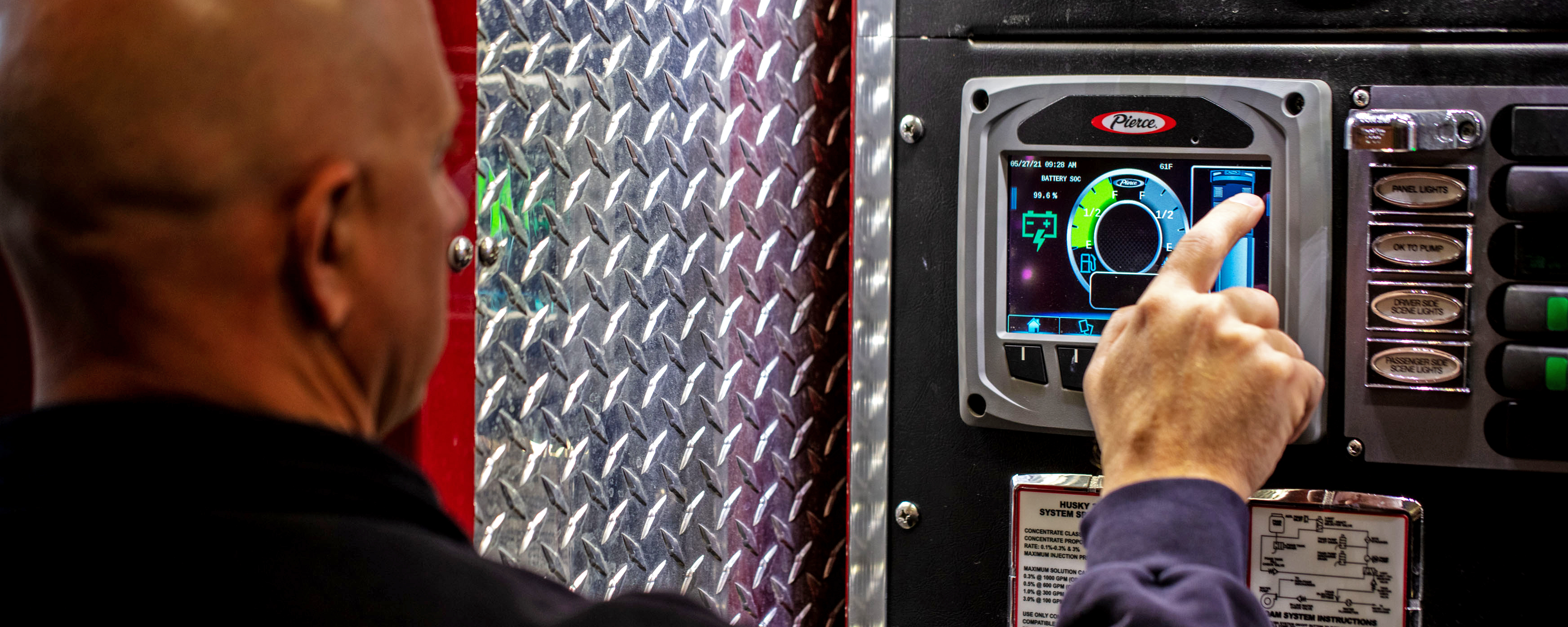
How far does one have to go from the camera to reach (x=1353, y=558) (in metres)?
1.29

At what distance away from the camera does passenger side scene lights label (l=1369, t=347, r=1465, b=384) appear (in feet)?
4.08

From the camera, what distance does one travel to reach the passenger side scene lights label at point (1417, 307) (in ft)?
4.07

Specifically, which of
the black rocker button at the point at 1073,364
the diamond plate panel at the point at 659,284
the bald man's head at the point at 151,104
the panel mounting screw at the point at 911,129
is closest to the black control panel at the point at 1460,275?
the black rocker button at the point at 1073,364

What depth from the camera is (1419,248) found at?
1.24 meters

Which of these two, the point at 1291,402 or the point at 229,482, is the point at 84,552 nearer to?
the point at 229,482

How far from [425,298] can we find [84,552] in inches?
9.8

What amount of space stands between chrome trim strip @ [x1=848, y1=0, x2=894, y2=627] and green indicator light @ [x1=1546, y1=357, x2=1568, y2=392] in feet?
2.36

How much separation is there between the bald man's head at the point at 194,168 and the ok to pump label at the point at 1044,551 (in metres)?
0.90

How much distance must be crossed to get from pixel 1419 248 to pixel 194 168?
3.94 feet

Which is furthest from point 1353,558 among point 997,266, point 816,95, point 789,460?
point 816,95

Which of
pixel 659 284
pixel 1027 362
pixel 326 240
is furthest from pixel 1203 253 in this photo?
pixel 326 240

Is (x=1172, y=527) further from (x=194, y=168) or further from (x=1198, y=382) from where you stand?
(x=194, y=168)

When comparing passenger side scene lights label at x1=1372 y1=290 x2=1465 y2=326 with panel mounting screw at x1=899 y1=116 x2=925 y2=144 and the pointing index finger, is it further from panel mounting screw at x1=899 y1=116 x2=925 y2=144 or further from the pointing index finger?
panel mounting screw at x1=899 y1=116 x2=925 y2=144

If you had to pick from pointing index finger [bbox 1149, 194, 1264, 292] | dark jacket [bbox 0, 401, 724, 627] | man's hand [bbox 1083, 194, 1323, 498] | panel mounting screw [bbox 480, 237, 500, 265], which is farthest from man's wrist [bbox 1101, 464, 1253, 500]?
panel mounting screw [bbox 480, 237, 500, 265]
